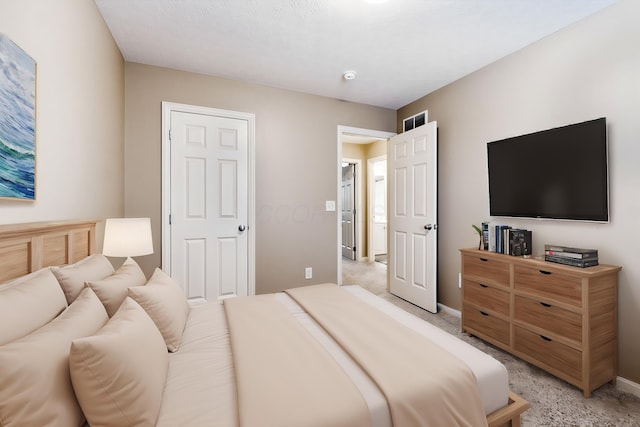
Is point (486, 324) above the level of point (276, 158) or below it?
below

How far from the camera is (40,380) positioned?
72 centimetres

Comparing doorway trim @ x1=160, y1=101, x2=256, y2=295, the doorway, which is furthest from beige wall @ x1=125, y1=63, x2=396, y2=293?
the doorway

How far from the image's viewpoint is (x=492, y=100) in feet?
8.84

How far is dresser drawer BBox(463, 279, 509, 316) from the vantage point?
2.31 meters

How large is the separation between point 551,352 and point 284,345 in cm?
196

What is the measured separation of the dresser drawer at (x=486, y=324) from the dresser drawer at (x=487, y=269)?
0.32m

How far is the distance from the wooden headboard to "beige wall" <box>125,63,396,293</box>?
4.14 feet

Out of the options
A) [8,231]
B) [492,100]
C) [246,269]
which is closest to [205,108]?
[246,269]

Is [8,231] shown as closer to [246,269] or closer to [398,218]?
[246,269]

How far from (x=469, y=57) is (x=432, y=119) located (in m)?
0.85

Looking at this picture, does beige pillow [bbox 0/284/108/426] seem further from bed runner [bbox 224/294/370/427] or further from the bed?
bed runner [bbox 224/294/370/427]

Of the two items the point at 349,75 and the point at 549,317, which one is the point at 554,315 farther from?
the point at 349,75

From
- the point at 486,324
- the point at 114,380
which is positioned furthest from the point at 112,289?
the point at 486,324

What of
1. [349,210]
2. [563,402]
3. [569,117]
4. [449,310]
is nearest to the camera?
[563,402]
